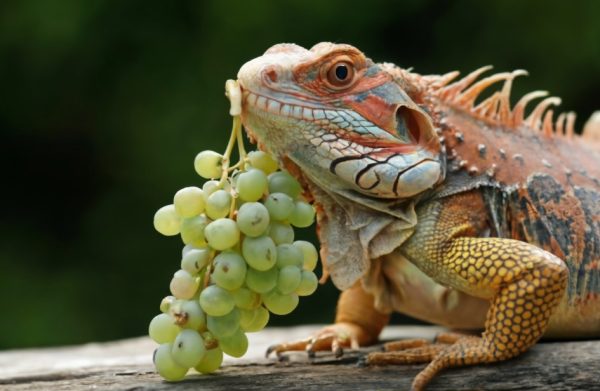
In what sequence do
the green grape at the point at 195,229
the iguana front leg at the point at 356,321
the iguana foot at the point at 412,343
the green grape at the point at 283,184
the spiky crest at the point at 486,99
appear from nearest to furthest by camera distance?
the green grape at the point at 195,229 < the green grape at the point at 283,184 < the iguana foot at the point at 412,343 < the spiky crest at the point at 486,99 < the iguana front leg at the point at 356,321

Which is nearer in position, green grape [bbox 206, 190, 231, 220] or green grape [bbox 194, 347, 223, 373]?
green grape [bbox 206, 190, 231, 220]

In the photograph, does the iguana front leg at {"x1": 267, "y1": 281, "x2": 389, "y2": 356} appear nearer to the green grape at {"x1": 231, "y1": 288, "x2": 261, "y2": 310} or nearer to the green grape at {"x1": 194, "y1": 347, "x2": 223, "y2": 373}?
the green grape at {"x1": 194, "y1": 347, "x2": 223, "y2": 373}

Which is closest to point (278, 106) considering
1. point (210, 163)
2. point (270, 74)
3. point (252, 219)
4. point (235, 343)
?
point (270, 74)

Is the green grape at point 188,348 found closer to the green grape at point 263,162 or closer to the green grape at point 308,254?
the green grape at point 308,254

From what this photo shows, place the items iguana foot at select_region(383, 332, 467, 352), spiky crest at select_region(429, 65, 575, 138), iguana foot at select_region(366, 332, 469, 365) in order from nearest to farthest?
iguana foot at select_region(366, 332, 469, 365)
iguana foot at select_region(383, 332, 467, 352)
spiky crest at select_region(429, 65, 575, 138)

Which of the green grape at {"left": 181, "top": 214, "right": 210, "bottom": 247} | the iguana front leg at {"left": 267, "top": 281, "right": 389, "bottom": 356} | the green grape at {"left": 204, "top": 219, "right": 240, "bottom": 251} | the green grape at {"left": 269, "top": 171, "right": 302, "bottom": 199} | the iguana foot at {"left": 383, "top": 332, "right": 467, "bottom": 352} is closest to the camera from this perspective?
the green grape at {"left": 204, "top": 219, "right": 240, "bottom": 251}

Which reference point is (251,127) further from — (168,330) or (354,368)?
(354,368)

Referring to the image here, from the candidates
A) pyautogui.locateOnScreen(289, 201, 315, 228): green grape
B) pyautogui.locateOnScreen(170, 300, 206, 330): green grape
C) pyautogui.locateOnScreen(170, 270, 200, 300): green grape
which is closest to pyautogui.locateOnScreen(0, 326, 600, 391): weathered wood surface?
pyautogui.locateOnScreen(170, 300, 206, 330): green grape

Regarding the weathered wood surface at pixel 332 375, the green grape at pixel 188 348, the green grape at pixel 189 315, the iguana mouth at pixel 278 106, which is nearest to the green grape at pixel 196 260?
the green grape at pixel 189 315
